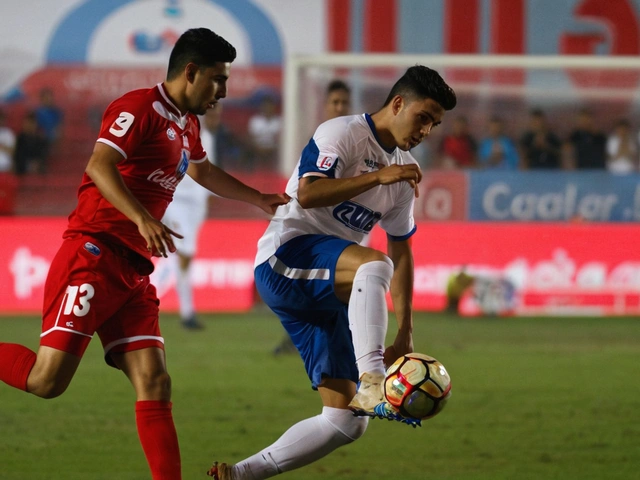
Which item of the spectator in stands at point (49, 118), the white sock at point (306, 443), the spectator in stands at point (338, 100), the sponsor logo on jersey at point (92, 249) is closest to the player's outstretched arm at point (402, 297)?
the white sock at point (306, 443)

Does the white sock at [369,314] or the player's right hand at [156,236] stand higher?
the player's right hand at [156,236]

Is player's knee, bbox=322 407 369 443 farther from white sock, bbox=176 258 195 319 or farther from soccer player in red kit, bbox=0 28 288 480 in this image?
white sock, bbox=176 258 195 319

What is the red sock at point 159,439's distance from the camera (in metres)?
4.22

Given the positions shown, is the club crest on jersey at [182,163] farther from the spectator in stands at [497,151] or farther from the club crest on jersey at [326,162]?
the spectator in stands at [497,151]

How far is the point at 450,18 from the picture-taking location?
20938 millimetres

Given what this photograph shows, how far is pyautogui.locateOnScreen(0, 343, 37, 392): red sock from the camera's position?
4379mm

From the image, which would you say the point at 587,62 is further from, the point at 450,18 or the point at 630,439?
the point at 630,439

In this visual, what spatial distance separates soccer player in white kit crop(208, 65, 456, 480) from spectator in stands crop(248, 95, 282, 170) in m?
13.8

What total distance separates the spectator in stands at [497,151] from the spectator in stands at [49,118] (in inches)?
322

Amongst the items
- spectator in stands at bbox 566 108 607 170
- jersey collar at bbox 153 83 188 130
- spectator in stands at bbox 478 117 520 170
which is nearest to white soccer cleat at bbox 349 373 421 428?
jersey collar at bbox 153 83 188 130

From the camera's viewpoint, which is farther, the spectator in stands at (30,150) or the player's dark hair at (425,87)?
the spectator in stands at (30,150)

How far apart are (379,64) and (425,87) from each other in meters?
9.59

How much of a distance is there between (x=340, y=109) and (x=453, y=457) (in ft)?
11.1

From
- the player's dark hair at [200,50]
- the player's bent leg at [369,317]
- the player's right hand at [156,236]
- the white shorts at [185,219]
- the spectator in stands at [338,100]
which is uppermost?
the spectator in stands at [338,100]
